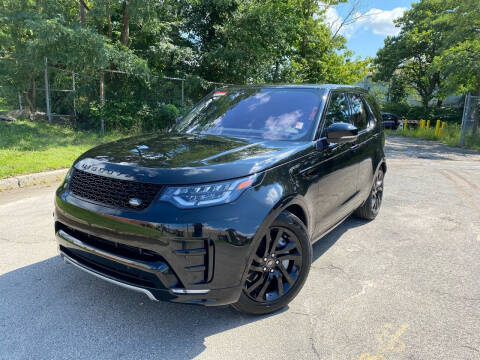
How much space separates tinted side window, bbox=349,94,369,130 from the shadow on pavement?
2.66 metres

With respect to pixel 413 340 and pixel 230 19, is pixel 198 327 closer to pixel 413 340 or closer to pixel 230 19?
pixel 413 340

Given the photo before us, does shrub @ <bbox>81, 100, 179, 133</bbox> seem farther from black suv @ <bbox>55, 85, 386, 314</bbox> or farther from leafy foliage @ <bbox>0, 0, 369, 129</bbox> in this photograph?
black suv @ <bbox>55, 85, 386, 314</bbox>

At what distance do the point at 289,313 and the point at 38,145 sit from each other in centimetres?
765

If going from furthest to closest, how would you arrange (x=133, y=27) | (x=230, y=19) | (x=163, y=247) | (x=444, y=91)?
(x=444, y=91) → (x=230, y=19) → (x=133, y=27) → (x=163, y=247)

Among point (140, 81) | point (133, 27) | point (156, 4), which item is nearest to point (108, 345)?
point (140, 81)

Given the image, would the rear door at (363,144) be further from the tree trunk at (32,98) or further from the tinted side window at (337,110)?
the tree trunk at (32,98)

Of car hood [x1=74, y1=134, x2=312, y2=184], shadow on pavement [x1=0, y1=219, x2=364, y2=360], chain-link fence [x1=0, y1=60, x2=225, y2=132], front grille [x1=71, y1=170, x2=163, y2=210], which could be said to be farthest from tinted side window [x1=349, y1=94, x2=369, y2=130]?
chain-link fence [x1=0, y1=60, x2=225, y2=132]

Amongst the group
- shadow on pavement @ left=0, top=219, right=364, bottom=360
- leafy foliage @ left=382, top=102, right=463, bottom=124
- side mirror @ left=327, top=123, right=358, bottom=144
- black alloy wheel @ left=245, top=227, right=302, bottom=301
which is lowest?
shadow on pavement @ left=0, top=219, right=364, bottom=360

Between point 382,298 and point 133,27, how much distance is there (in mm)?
13664

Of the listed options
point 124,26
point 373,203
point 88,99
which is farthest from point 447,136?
point 88,99

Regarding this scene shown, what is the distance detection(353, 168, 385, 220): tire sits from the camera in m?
4.78

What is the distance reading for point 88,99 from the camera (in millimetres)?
11758

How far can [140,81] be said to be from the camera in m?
12.1

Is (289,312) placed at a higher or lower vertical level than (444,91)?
lower
